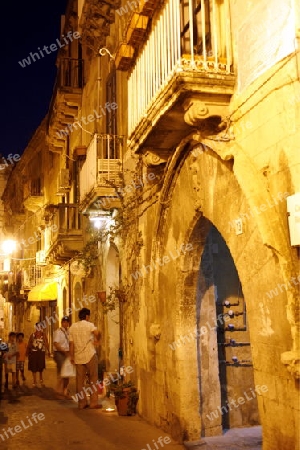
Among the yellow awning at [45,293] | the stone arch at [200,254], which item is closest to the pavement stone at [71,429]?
the stone arch at [200,254]

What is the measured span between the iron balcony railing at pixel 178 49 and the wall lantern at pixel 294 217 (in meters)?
2.13

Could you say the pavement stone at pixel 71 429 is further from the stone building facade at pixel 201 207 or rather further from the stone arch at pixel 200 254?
the stone arch at pixel 200 254

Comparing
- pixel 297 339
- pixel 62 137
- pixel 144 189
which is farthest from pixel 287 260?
pixel 62 137

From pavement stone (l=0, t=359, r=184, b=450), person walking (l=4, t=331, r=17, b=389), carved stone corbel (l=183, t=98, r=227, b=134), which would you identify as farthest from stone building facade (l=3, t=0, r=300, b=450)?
person walking (l=4, t=331, r=17, b=389)

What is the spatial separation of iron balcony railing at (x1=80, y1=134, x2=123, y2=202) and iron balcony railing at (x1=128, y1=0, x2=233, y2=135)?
3.03m

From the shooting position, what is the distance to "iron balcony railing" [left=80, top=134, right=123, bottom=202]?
11773mm

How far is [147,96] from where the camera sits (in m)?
7.94

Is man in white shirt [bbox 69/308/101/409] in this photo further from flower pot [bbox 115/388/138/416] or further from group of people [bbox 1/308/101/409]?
flower pot [bbox 115/388/138/416]

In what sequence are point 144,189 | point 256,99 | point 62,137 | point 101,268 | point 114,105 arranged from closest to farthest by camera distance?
point 256,99
point 144,189
point 114,105
point 101,268
point 62,137

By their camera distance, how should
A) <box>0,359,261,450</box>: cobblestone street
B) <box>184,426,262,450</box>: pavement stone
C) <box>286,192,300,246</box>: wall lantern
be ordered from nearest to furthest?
1. <box>286,192,300,246</box>: wall lantern
2. <box>184,426,262,450</box>: pavement stone
3. <box>0,359,261,450</box>: cobblestone street

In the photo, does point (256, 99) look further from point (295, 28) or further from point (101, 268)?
point (101, 268)

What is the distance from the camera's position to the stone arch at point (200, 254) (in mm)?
5133

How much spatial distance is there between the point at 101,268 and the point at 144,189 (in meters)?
4.93

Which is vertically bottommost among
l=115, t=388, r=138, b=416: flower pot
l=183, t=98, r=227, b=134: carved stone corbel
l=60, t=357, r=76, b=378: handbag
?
l=115, t=388, r=138, b=416: flower pot
